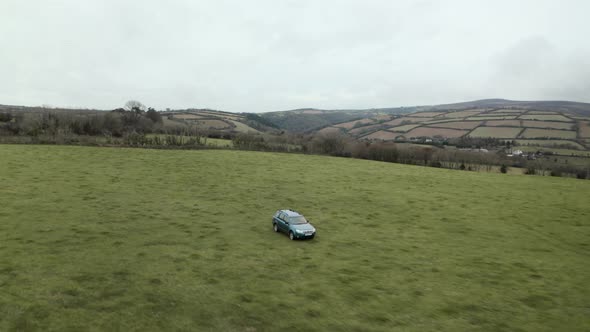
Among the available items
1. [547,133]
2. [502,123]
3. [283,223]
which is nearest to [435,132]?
[502,123]

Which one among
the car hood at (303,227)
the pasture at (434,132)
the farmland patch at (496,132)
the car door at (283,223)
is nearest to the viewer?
the car hood at (303,227)

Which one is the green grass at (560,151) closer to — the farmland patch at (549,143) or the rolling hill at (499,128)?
the farmland patch at (549,143)

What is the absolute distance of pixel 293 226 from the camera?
85.4ft

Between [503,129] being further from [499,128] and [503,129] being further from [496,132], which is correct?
[496,132]

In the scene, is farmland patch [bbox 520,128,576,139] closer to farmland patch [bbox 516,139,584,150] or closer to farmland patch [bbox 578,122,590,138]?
farmland patch [bbox 578,122,590,138]

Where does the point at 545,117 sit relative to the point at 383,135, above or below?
above

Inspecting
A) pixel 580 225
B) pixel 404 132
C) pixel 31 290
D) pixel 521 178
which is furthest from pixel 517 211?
pixel 404 132

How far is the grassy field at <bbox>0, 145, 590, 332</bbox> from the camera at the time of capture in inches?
576

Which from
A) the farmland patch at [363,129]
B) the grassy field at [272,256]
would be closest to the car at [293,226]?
the grassy field at [272,256]

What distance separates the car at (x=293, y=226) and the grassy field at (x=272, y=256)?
2.64 feet

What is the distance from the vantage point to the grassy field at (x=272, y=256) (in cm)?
1464

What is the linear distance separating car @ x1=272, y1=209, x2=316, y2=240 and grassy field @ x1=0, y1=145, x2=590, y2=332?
81 cm

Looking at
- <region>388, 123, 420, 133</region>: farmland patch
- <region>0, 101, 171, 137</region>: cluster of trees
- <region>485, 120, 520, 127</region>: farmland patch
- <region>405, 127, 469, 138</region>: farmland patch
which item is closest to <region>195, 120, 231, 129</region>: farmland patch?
<region>0, 101, 171, 137</region>: cluster of trees

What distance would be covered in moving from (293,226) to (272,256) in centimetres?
422
